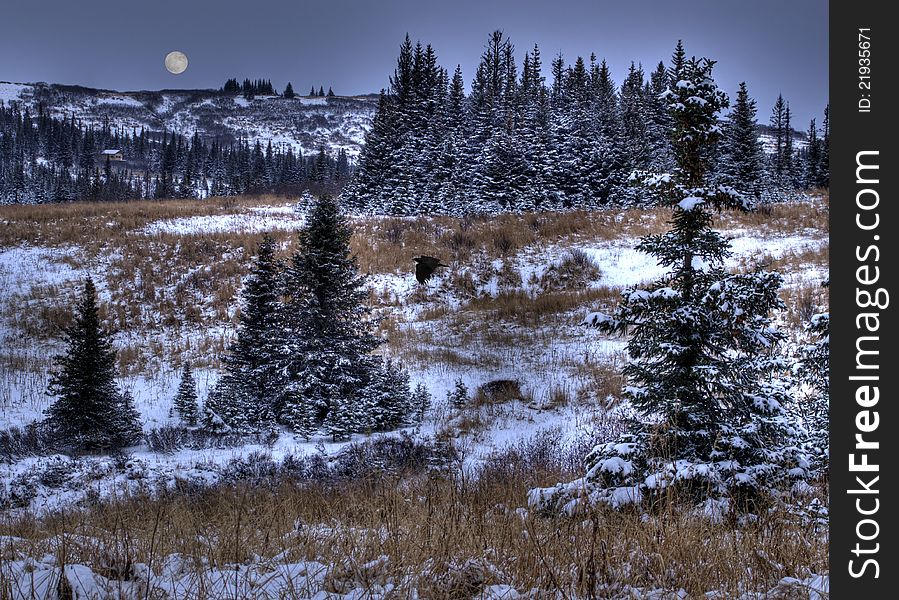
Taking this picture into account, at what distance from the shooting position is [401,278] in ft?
71.6

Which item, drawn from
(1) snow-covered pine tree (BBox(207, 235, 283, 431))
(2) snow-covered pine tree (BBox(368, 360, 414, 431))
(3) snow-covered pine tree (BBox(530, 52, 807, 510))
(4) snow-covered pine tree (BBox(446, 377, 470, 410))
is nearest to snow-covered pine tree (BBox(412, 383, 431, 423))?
(2) snow-covered pine tree (BBox(368, 360, 414, 431))

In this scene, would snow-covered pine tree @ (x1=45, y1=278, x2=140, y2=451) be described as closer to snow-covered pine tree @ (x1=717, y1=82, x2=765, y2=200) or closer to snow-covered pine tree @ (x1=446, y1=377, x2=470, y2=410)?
snow-covered pine tree @ (x1=446, y1=377, x2=470, y2=410)

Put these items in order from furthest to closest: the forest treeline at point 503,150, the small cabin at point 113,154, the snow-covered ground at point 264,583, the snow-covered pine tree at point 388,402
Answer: the small cabin at point 113,154, the forest treeline at point 503,150, the snow-covered pine tree at point 388,402, the snow-covered ground at point 264,583

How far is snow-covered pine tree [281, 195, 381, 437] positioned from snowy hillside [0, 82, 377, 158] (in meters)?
144

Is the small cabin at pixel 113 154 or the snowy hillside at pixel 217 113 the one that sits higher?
the snowy hillside at pixel 217 113

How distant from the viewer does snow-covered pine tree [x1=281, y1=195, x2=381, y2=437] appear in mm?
11008

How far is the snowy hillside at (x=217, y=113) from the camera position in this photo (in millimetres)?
153625

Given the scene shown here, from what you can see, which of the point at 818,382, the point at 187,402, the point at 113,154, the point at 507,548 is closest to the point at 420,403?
the point at 187,402

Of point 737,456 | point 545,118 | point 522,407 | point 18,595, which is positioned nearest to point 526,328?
point 522,407

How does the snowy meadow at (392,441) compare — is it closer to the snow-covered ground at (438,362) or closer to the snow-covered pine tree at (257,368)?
the snow-covered ground at (438,362)

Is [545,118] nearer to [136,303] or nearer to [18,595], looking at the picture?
[136,303]

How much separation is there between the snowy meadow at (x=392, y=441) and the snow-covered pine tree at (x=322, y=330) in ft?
2.94

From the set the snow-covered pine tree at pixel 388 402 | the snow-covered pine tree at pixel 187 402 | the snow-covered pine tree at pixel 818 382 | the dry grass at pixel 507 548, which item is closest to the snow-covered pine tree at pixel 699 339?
the snow-covered pine tree at pixel 818 382
